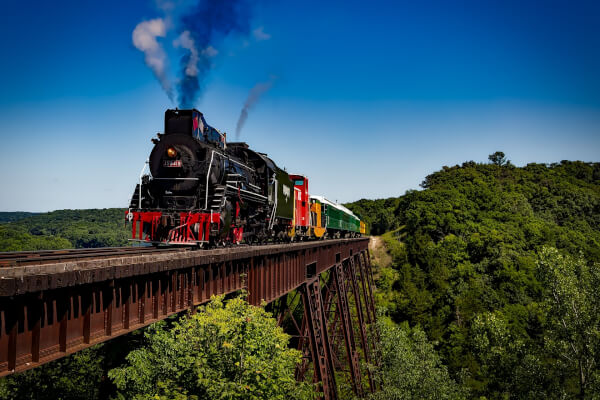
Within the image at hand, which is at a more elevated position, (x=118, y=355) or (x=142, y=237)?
(x=142, y=237)

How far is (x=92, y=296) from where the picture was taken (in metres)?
5.38

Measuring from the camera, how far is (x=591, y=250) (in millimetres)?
50531

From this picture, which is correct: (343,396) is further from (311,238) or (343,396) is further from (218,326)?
(218,326)

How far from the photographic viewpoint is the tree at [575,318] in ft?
63.3

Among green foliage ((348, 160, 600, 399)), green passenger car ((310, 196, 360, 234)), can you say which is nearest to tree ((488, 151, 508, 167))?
green foliage ((348, 160, 600, 399))

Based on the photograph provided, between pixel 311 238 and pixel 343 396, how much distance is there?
988cm

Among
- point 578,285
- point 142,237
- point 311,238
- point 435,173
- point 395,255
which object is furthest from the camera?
point 435,173

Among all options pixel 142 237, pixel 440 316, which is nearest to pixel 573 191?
pixel 440 316

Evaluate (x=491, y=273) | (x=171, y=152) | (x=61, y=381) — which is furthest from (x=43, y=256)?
(x=491, y=273)

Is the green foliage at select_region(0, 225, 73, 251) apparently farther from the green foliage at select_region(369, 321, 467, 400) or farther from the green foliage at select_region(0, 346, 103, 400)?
the green foliage at select_region(369, 321, 467, 400)

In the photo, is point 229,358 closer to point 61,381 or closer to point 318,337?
point 318,337

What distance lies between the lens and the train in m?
11.6

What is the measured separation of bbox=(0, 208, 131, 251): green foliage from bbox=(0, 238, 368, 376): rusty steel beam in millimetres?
50030

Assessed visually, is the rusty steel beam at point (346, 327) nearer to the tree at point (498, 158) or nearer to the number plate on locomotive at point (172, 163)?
the number plate on locomotive at point (172, 163)
